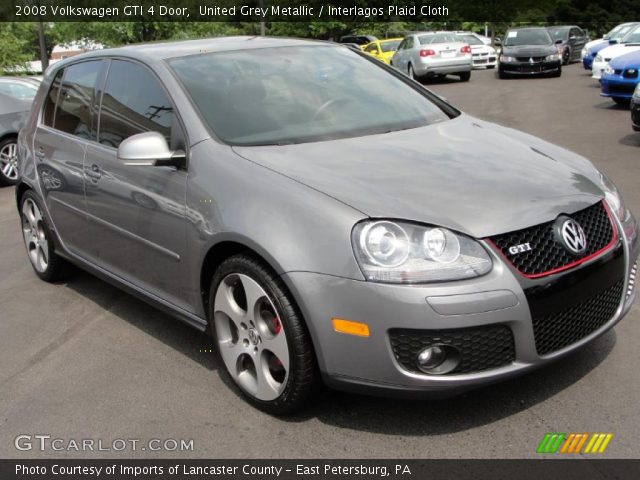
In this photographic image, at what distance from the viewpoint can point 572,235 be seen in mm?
3133

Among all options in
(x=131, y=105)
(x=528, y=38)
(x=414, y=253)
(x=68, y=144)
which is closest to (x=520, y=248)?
(x=414, y=253)

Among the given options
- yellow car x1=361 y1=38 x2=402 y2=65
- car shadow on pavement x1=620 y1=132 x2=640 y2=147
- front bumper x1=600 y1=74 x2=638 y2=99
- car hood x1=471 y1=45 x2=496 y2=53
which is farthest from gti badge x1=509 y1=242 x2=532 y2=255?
car hood x1=471 y1=45 x2=496 y2=53

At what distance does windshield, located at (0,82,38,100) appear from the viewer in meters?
11.1

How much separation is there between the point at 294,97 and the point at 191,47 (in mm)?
835

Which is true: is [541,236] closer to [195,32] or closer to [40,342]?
[40,342]

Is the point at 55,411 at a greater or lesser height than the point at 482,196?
lesser

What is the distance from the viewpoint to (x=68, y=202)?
4.84m

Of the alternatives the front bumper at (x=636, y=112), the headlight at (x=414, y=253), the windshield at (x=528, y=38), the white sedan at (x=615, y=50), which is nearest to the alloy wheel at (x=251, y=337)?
the headlight at (x=414, y=253)

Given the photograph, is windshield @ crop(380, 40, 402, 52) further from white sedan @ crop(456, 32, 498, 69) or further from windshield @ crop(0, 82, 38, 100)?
windshield @ crop(0, 82, 38, 100)

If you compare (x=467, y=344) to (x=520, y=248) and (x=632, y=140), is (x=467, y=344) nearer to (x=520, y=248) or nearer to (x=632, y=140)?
(x=520, y=248)

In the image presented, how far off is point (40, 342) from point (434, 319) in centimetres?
276

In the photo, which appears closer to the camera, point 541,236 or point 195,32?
point 541,236
